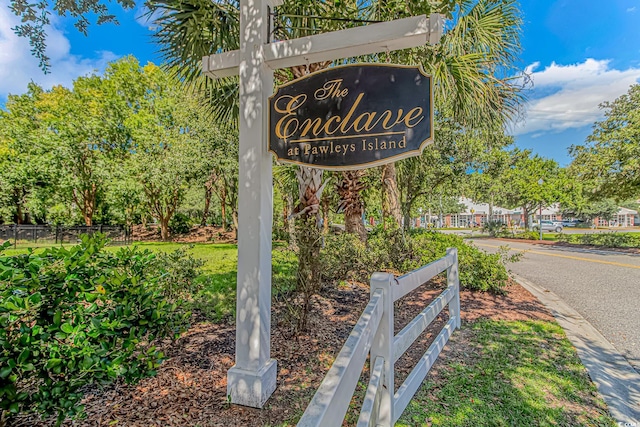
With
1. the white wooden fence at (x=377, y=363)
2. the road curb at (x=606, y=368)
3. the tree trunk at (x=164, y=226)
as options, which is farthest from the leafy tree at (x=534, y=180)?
the white wooden fence at (x=377, y=363)

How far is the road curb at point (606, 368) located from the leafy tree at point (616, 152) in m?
12.4

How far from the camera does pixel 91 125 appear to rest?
15188mm

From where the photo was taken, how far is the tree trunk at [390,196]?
327 inches

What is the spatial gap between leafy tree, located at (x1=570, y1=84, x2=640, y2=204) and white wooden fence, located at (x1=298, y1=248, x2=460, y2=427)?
49.8ft

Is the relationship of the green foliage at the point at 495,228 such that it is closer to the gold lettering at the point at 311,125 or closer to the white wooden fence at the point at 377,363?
the white wooden fence at the point at 377,363

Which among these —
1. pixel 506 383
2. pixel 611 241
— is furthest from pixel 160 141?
pixel 611 241

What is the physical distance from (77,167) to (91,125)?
2241mm

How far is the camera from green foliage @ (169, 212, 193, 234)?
63.7 ft

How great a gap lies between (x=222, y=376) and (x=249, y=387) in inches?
21.0

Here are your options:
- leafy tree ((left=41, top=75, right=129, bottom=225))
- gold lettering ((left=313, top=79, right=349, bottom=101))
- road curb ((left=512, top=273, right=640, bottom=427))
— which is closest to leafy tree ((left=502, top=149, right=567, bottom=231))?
road curb ((left=512, top=273, right=640, bottom=427))

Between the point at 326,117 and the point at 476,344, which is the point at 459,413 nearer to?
the point at 476,344

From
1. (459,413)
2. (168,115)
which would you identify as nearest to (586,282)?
(459,413)

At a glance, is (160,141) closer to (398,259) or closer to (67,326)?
(398,259)

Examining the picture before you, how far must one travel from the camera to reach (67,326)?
5.29 ft
